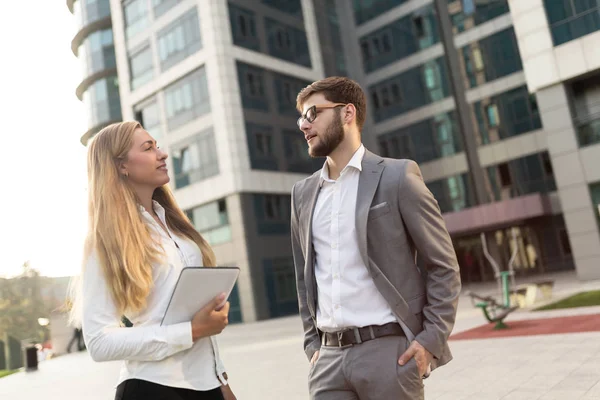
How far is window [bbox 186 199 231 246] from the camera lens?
2999 cm

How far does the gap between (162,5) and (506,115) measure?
72.0 feet

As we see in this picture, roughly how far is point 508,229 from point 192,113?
65.9 ft

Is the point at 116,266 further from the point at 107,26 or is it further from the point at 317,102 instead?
the point at 107,26

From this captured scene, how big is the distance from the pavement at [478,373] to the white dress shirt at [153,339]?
4.39m

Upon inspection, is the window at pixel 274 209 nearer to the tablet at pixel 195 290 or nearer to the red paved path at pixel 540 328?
the red paved path at pixel 540 328

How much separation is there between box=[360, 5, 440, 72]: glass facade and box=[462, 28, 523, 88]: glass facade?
8.86ft

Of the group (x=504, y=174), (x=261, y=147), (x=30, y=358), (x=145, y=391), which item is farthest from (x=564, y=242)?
(x=145, y=391)

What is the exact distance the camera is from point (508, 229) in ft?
107

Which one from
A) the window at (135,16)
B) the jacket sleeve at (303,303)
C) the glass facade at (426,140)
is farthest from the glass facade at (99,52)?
the jacket sleeve at (303,303)

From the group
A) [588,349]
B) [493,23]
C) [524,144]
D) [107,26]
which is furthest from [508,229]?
[107,26]

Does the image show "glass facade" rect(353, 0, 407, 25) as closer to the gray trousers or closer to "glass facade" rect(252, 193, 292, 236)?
"glass facade" rect(252, 193, 292, 236)

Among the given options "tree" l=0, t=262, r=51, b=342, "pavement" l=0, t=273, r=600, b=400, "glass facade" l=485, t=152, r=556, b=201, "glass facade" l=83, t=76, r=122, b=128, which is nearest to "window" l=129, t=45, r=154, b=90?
"glass facade" l=83, t=76, r=122, b=128

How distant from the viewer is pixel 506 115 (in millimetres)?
32031

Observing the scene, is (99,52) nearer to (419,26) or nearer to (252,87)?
(252,87)
